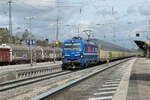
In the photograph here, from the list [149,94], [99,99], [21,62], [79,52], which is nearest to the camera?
[99,99]

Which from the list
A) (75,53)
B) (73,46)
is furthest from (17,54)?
(75,53)

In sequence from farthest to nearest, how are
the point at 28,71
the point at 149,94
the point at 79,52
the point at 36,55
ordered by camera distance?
the point at 36,55 → the point at 79,52 → the point at 28,71 → the point at 149,94

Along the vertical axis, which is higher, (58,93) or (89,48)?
(89,48)

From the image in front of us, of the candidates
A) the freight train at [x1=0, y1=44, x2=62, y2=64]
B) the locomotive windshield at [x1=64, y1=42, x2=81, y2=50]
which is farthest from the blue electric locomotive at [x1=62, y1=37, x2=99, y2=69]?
the freight train at [x1=0, y1=44, x2=62, y2=64]

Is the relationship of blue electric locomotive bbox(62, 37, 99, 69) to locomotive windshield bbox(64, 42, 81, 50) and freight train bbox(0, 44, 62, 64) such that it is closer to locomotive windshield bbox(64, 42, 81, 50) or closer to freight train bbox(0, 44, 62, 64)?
locomotive windshield bbox(64, 42, 81, 50)

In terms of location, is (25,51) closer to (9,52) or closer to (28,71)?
(9,52)

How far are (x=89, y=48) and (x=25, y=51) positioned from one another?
19810 mm

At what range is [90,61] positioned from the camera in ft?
94.4

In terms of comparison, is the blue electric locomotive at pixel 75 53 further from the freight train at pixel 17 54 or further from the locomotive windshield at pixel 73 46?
the freight train at pixel 17 54

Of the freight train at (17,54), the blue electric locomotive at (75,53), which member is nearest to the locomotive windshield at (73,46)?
the blue electric locomotive at (75,53)

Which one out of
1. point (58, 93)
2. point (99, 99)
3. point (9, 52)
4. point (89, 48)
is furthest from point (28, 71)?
point (9, 52)

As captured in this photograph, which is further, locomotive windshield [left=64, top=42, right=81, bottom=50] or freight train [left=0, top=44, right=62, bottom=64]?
freight train [left=0, top=44, right=62, bottom=64]

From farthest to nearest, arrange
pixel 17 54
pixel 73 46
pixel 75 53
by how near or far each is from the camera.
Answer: pixel 17 54
pixel 73 46
pixel 75 53

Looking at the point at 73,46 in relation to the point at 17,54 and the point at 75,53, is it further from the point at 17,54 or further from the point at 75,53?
the point at 17,54
